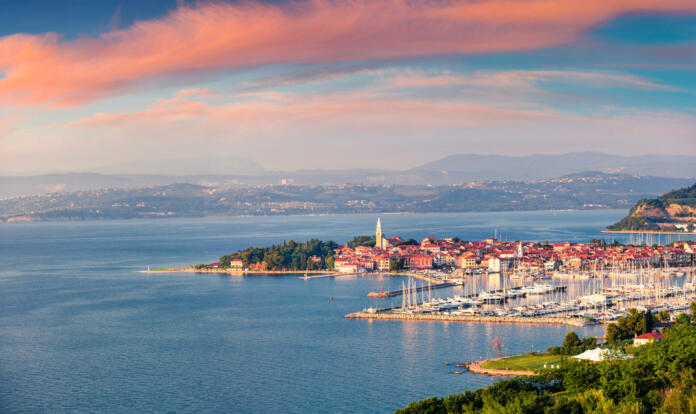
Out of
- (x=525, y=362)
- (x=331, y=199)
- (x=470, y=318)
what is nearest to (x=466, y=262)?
(x=470, y=318)

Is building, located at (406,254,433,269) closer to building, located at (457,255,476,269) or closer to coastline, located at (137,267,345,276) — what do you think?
A: building, located at (457,255,476,269)

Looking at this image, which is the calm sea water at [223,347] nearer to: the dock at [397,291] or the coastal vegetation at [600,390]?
the dock at [397,291]

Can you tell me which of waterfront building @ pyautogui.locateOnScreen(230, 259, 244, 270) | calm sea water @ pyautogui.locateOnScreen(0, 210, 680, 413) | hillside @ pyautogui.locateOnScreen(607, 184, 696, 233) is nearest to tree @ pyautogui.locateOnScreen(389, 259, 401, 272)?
calm sea water @ pyautogui.locateOnScreen(0, 210, 680, 413)

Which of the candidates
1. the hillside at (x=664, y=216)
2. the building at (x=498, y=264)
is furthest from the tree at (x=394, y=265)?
the hillside at (x=664, y=216)

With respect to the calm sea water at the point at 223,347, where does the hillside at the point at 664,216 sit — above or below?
above

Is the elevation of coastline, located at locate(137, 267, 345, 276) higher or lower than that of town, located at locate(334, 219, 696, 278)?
lower

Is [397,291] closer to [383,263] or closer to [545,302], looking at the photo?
[545,302]
